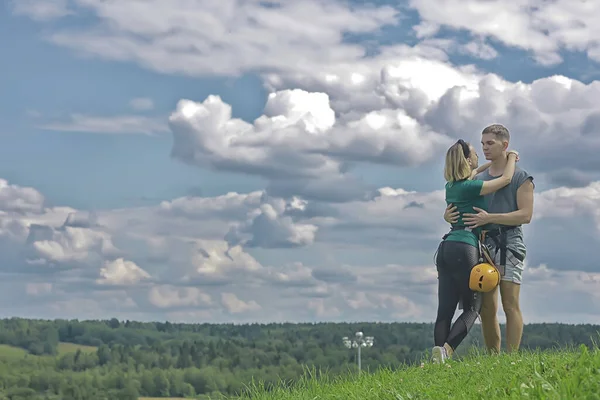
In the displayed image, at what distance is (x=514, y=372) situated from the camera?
27.4 ft

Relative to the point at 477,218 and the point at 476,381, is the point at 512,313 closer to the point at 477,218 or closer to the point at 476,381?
the point at 477,218

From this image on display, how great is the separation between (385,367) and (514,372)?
103 inches

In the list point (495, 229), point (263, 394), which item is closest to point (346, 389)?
point (263, 394)

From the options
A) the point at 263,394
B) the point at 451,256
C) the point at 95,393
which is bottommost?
the point at 95,393

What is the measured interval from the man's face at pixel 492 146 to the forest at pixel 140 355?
229 feet

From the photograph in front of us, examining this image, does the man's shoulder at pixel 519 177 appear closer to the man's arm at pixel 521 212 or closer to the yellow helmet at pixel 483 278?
the man's arm at pixel 521 212

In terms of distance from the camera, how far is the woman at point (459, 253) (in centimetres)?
1036

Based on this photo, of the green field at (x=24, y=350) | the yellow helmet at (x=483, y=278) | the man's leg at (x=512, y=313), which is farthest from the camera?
the green field at (x=24, y=350)

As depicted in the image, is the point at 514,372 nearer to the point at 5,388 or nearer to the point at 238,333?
the point at 5,388

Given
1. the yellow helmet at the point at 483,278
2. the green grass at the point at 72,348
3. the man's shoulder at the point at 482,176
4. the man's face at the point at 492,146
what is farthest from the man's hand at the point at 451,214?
the green grass at the point at 72,348

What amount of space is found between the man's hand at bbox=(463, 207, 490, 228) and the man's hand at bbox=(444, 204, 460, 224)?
114 millimetres

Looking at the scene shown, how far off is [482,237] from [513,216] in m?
0.47

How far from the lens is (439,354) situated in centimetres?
1039

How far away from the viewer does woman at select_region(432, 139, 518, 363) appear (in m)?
10.4
